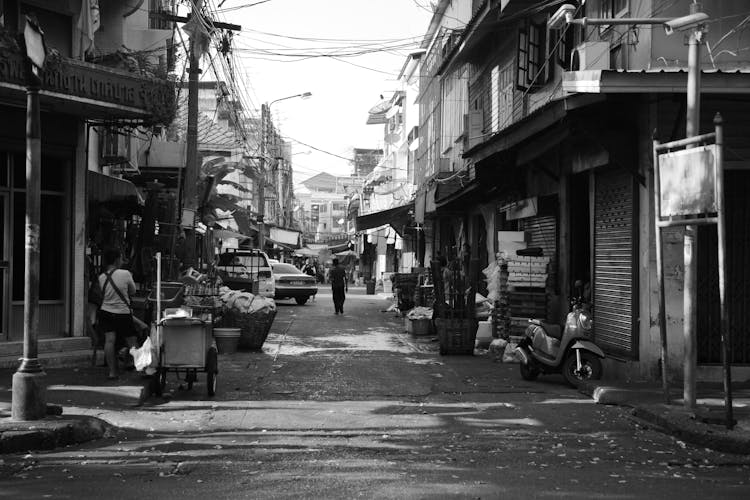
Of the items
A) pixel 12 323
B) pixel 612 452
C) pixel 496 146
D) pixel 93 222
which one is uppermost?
pixel 496 146

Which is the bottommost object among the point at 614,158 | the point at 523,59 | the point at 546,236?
the point at 546,236

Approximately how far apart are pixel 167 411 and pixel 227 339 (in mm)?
6068

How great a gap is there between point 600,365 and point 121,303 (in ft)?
22.1

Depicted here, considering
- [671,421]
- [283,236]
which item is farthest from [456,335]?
[283,236]

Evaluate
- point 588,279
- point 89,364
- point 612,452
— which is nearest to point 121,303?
point 89,364

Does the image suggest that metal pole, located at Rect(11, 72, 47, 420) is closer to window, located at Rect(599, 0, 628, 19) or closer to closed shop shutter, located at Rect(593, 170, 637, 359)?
closed shop shutter, located at Rect(593, 170, 637, 359)

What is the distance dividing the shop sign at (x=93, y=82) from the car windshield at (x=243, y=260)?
660 inches

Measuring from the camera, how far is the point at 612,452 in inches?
310

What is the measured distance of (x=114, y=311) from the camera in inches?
449

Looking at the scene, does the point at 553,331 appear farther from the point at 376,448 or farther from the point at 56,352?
the point at 56,352

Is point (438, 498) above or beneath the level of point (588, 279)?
beneath

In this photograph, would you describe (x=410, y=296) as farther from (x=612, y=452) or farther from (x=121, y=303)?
(x=612, y=452)

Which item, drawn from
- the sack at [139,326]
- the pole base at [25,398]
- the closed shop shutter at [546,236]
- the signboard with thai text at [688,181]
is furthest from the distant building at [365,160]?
the pole base at [25,398]

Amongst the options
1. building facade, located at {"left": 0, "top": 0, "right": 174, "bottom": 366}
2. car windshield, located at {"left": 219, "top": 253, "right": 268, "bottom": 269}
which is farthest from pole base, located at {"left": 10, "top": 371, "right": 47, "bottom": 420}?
car windshield, located at {"left": 219, "top": 253, "right": 268, "bottom": 269}
